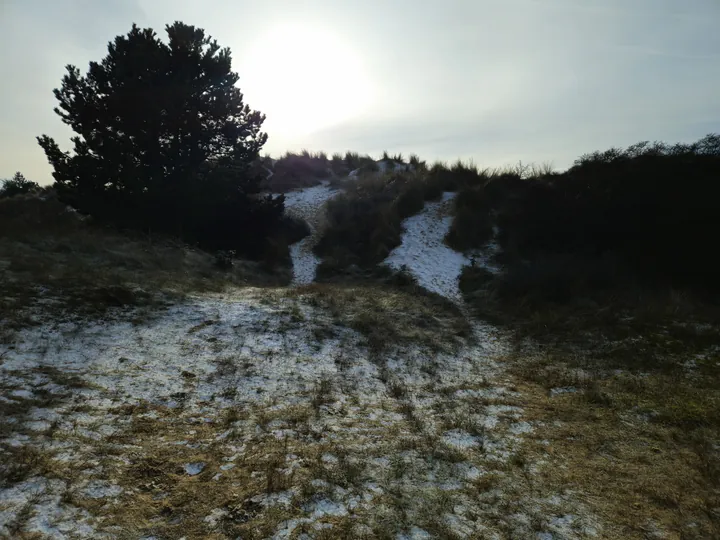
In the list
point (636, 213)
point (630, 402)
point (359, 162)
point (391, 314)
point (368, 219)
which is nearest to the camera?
point (630, 402)

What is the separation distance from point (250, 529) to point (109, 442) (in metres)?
2.33

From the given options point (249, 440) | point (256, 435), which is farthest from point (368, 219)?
point (249, 440)

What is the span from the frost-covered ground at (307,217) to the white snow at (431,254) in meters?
3.85

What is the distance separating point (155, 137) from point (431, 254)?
501 inches

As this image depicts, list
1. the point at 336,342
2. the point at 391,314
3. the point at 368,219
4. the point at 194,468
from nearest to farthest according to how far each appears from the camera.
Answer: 1. the point at 194,468
2. the point at 336,342
3. the point at 391,314
4. the point at 368,219

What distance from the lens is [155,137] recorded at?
1617 cm

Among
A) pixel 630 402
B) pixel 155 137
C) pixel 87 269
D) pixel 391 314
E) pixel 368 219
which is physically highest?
pixel 155 137

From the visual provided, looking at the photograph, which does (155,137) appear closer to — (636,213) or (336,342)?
(336,342)

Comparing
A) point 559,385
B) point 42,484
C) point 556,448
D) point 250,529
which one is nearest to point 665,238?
point 559,385

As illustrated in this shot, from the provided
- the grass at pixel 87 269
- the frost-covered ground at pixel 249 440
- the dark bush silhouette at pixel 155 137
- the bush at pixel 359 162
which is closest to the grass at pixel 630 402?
the frost-covered ground at pixel 249 440

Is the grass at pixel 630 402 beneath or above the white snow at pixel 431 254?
beneath

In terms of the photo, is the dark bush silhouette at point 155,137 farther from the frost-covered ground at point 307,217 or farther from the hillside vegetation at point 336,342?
the frost-covered ground at point 307,217

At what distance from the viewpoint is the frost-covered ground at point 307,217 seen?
61.0ft

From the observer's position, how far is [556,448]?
5.61m
